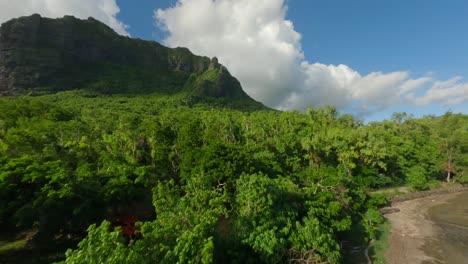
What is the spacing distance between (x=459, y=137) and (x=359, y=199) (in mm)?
33084

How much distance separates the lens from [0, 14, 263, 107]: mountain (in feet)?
317

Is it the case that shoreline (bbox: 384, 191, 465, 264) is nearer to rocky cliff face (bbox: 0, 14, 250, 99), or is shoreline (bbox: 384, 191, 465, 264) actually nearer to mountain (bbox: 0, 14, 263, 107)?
mountain (bbox: 0, 14, 263, 107)

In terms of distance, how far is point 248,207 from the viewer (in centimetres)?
1683

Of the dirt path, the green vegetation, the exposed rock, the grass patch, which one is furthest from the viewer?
the exposed rock

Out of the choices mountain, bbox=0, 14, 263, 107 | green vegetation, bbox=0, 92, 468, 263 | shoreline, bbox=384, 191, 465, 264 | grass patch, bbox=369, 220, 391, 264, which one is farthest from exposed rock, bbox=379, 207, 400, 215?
mountain, bbox=0, 14, 263, 107

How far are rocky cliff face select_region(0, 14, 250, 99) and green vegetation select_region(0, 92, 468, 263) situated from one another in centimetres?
6881

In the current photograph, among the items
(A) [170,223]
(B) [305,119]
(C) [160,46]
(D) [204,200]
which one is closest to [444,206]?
(B) [305,119]

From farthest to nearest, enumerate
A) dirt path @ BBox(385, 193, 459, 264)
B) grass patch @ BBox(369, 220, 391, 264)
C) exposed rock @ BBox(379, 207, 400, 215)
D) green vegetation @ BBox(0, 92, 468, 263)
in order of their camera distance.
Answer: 1. exposed rock @ BBox(379, 207, 400, 215)
2. dirt path @ BBox(385, 193, 459, 264)
3. grass patch @ BBox(369, 220, 391, 264)
4. green vegetation @ BBox(0, 92, 468, 263)

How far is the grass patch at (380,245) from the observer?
2133 cm

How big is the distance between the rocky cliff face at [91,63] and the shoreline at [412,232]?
347 feet

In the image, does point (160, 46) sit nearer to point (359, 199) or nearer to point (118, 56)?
point (118, 56)

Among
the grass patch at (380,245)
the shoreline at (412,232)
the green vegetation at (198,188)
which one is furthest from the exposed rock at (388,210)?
the grass patch at (380,245)

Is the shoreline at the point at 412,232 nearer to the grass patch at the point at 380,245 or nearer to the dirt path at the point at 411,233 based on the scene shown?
the dirt path at the point at 411,233

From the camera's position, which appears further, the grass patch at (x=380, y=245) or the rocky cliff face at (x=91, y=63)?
the rocky cliff face at (x=91, y=63)
